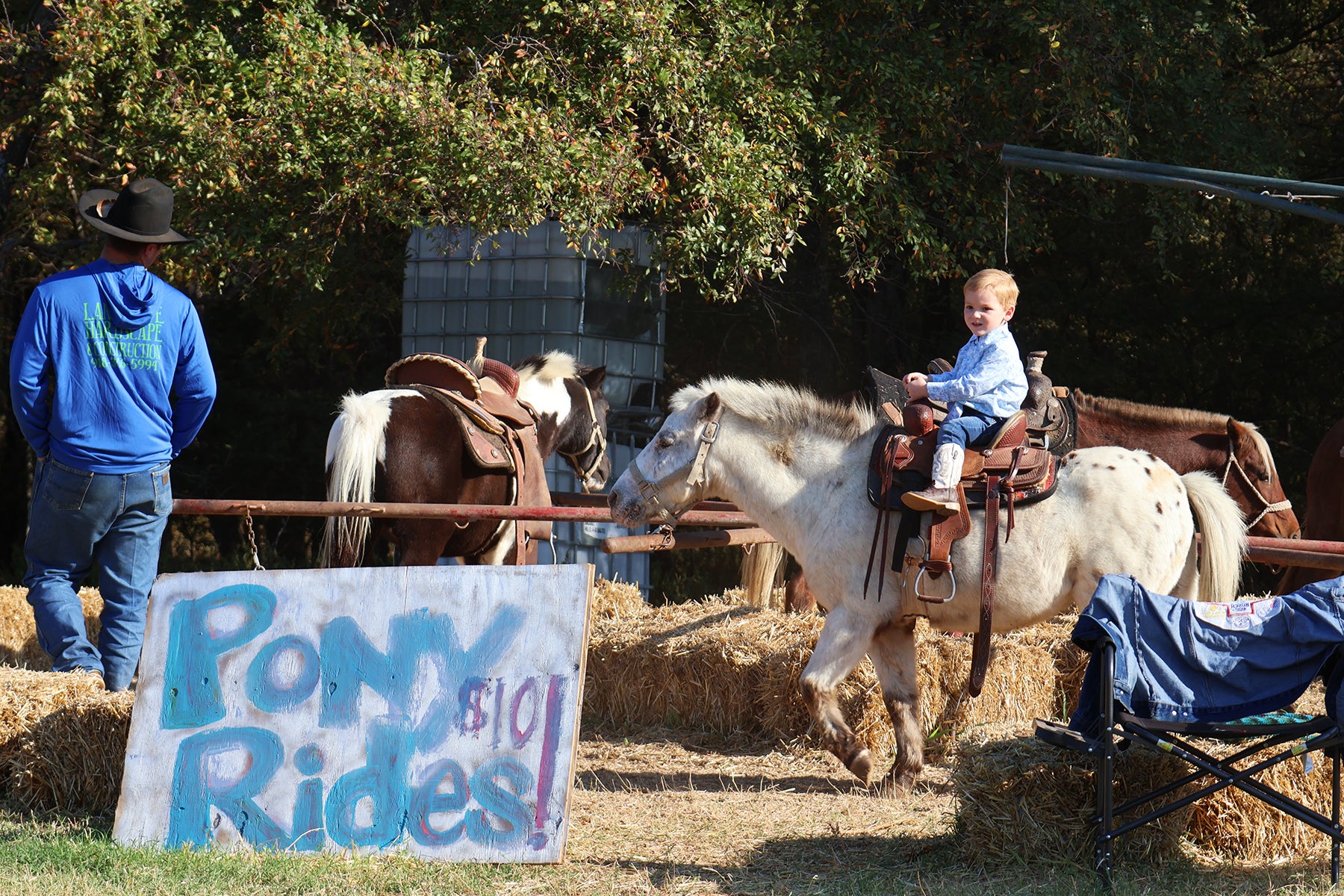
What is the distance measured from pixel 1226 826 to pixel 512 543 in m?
4.34

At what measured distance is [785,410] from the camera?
546 centimetres

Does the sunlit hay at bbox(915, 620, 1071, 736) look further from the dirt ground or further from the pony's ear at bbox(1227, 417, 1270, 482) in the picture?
the pony's ear at bbox(1227, 417, 1270, 482)

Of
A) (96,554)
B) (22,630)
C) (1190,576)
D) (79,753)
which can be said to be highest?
(1190,576)

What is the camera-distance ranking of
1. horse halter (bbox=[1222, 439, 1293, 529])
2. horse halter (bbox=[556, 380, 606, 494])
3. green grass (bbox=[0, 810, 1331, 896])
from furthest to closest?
1. horse halter (bbox=[556, 380, 606, 494])
2. horse halter (bbox=[1222, 439, 1293, 529])
3. green grass (bbox=[0, 810, 1331, 896])

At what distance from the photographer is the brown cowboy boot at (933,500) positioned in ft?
15.9

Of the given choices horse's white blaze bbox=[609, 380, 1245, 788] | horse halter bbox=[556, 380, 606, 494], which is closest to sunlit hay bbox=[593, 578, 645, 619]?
horse halter bbox=[556, 380, 606, 494]

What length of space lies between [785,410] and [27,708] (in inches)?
128

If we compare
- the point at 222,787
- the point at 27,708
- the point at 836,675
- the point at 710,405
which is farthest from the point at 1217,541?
the point at 27,708

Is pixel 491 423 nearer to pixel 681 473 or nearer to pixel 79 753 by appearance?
pixel 681 473

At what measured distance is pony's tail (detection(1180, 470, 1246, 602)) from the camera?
16.6ft

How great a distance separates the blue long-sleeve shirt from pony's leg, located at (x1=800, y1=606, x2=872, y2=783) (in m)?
2.84

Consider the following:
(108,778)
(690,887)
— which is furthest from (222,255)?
(690,887)

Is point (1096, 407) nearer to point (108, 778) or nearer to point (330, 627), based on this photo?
point (330, 627)

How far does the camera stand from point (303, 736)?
427 cm
